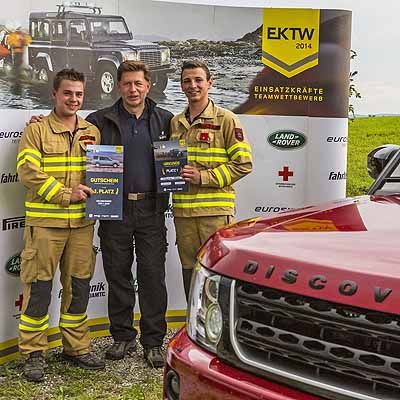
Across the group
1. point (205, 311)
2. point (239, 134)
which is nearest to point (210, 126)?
point (239, 134)

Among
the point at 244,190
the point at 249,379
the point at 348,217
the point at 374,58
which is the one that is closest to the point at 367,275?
the point at 249,379

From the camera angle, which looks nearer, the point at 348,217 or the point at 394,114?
the point at 348,217

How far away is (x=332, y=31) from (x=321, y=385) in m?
4.31

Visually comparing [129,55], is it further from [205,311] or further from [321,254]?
[321,254]

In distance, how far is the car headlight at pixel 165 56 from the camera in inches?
221

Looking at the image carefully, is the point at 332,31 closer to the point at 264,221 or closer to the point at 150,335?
the point at 150,335

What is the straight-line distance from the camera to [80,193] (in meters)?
4.64

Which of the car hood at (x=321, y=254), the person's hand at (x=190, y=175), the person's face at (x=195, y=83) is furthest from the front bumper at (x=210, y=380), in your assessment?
the person's face at (x=195, y=83)

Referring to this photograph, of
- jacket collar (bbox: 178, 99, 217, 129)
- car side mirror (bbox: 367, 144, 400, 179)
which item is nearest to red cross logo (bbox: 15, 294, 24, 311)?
jacket collar (bbox: 178, 99, 217, 129)

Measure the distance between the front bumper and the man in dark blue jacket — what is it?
7.50 ft

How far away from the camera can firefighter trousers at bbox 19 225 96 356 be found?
468 centimetres

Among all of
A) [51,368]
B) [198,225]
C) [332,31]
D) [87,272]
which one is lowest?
[51,368]

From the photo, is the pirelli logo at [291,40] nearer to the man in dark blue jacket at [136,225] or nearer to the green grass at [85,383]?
the man in dark blue jacket at [136,225]

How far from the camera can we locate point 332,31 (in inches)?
231
